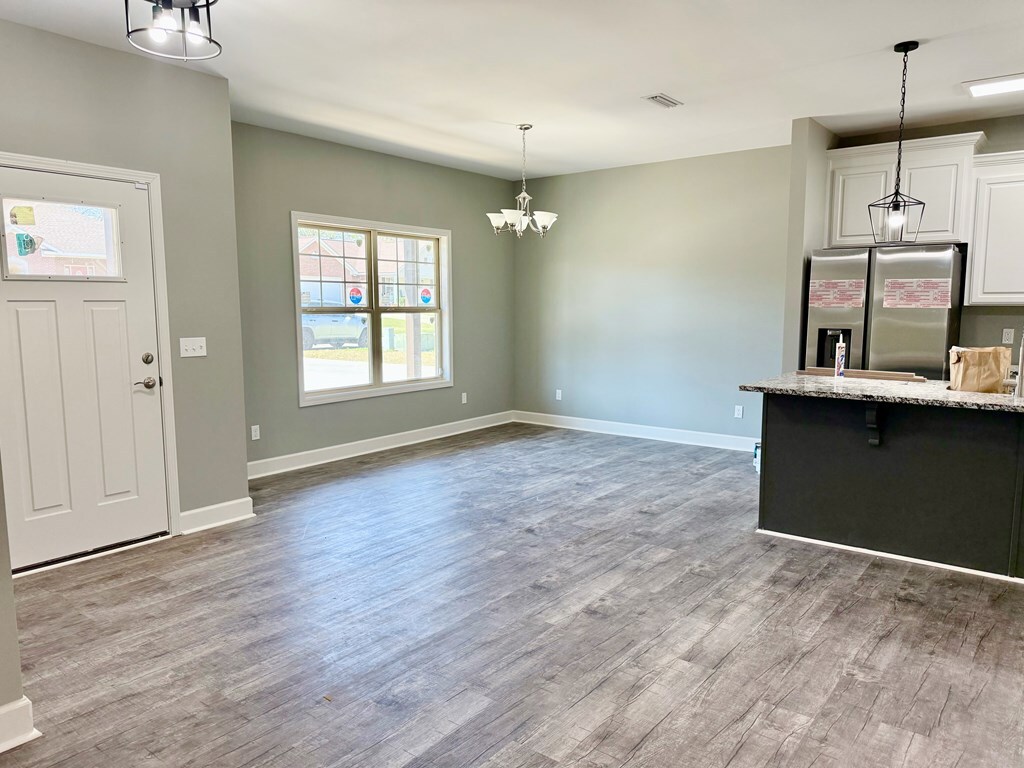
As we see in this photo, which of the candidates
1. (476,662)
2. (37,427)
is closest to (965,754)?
(476,662)

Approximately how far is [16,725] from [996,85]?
19.3 feet

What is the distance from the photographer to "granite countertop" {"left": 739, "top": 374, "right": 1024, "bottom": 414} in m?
3.17

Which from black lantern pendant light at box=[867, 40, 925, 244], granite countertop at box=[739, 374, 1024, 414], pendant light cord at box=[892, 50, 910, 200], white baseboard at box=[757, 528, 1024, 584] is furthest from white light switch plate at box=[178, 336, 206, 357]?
black lantern pendant light at box=[867, 40, 925, 244]

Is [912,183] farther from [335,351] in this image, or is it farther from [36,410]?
[36,410]

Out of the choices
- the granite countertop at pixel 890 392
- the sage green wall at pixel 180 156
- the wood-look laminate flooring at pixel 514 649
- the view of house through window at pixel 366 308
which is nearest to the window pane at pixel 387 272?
the view of house through window at pixel 366 308

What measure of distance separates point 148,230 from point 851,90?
446 cm

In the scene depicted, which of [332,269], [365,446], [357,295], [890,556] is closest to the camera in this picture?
[890,556]

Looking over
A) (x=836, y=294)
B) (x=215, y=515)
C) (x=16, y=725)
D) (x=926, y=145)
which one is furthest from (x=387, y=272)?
(x=16, y=725)

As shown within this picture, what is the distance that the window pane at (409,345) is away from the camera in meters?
6.39

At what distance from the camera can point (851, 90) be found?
4.26 meters

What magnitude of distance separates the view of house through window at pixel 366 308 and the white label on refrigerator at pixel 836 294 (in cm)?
359

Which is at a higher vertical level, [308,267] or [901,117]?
[901,117]

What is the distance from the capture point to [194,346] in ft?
13.1

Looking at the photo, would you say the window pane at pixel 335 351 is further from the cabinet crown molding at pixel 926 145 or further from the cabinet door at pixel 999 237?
the cabinet door at pixel 999 237
